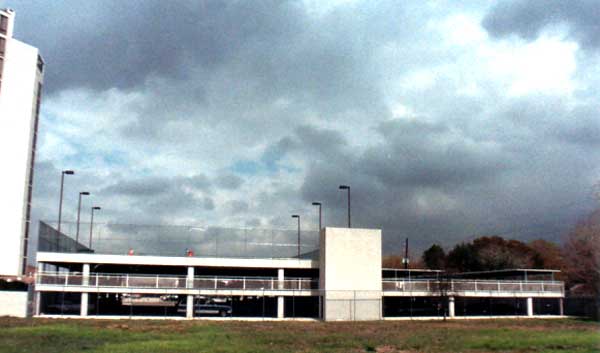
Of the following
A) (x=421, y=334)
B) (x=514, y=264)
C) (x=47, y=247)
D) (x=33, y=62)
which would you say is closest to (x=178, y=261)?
(x=47, y=247)

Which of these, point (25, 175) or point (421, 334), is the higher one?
point (25, 175)

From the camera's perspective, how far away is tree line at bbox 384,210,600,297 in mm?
51188

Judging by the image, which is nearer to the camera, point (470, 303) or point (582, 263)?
point (582, 263)

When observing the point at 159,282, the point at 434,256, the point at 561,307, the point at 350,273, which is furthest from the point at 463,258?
the point at 159,282

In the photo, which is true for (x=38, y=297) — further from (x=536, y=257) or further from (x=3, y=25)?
(x=536, y=257)

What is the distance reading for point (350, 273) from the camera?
4909 centimetres

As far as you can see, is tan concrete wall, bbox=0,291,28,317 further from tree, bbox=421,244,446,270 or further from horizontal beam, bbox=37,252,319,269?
tree, bbox=421,244,446,270

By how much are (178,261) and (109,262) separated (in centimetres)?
536

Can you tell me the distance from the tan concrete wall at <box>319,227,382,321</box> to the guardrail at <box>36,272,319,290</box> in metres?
2.98

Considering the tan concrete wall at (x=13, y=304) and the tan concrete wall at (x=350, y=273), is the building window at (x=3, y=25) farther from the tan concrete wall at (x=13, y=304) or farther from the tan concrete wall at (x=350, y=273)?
the tan concrete wall at (x=350, y=273)

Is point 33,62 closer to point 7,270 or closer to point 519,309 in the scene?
point 7,270

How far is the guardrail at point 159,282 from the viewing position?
45750mm

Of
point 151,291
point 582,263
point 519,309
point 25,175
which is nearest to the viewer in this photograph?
point 151,291

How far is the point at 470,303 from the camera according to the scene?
68875 millimetres
